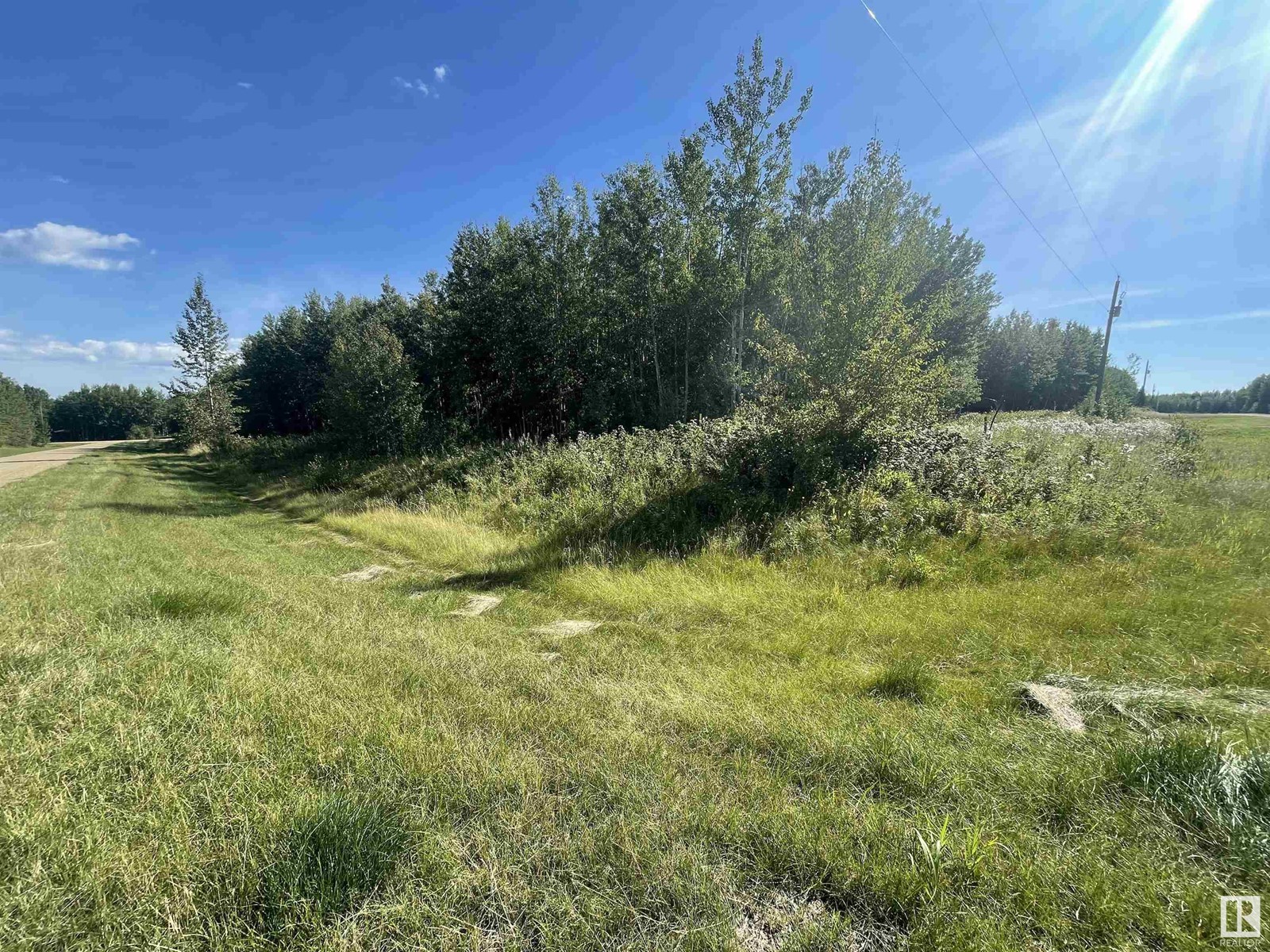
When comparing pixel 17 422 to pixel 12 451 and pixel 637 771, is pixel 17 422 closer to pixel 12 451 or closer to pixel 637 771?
pixel 12 451

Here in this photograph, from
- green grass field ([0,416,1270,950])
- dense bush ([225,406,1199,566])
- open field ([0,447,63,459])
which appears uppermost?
open field ([0,447,63,459])

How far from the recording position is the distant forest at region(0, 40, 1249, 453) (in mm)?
9898

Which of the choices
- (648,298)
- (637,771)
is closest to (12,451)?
(648,298)

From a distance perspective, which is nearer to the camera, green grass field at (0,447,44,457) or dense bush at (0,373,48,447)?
green grass field at (0,447,44,457)

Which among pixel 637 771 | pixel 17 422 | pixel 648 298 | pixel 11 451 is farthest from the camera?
pixel 17 422

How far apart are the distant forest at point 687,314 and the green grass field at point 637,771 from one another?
5613mm

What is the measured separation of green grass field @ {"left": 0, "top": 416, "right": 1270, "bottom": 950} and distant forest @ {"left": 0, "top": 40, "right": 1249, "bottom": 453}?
561cm

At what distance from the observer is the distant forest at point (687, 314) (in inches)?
390

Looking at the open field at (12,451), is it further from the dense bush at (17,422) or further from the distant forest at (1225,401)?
the distant forest at (1225,401)

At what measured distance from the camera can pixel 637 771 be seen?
103 inches

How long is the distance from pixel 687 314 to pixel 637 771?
773 inches

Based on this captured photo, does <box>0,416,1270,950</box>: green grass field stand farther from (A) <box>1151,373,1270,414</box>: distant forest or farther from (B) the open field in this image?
(A) <box>1151,373,1270,414</box>: distant forest

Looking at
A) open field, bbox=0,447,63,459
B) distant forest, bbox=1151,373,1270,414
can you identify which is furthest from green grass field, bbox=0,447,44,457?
distant forest, bbox=1151,373,1270,414

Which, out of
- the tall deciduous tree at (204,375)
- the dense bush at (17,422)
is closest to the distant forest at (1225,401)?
the tall deciduous tree at (204,375)
